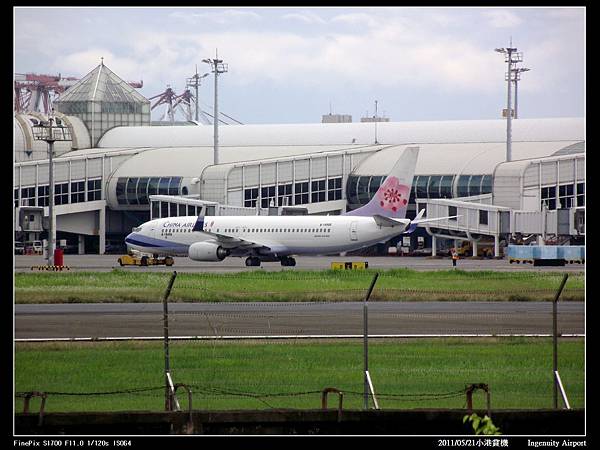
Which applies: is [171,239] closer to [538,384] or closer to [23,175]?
[23,175]

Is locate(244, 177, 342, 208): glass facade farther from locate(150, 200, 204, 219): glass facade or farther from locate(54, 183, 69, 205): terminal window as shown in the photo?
locate(54, 183, 69, 205): terminal window

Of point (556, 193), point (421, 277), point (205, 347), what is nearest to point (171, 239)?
point (421, 277)

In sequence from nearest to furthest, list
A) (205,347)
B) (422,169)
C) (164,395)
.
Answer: (164,395) < (205,347) < (422,169)

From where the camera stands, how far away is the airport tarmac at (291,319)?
29.6m

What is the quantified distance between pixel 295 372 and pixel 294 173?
81.5 meters

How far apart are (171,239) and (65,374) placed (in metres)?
49.7

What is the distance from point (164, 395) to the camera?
20.7 metres

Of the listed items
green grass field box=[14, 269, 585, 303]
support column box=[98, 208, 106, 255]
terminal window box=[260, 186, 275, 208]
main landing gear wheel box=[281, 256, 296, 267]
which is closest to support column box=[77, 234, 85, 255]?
support column box=[98, 208, 106, 255]

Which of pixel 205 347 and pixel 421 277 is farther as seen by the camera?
pixel 421 277

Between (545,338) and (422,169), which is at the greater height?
(422,169)

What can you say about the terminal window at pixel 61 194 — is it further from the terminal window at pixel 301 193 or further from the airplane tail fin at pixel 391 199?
the airplane tail fin at pixel 391 199

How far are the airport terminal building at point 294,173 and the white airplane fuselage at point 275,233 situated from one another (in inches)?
807

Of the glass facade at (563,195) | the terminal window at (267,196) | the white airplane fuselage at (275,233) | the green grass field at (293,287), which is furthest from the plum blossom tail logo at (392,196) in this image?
the terminal window at (267,196)

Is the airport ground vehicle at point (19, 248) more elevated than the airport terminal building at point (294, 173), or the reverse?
the airport terminal building at point (294, 173)
